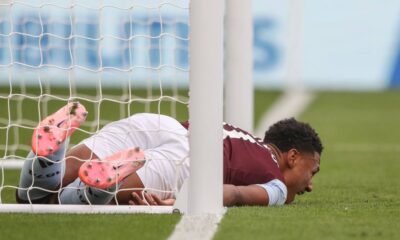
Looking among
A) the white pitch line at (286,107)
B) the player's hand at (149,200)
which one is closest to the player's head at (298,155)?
the player's hand at (149,200)

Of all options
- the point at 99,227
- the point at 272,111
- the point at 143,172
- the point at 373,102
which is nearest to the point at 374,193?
the point at 143,172

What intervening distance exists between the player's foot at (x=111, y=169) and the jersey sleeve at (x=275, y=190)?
620 mm

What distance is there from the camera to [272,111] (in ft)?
44.5

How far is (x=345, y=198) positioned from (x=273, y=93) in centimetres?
1049

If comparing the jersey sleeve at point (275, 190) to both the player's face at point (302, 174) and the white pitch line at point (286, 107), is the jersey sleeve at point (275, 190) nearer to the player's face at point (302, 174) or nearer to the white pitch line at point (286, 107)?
the player's face at point (302, 174)

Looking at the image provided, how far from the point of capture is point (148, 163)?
5336 millimetres

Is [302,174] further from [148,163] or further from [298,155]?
[148,163]

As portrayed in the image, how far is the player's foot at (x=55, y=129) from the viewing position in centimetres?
519

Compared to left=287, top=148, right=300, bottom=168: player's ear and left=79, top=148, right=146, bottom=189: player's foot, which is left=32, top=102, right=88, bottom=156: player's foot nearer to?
left=79, top=148, right=146, bottom=189: player's foot

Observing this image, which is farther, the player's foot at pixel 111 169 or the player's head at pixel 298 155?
the player's head at pixel 298 155

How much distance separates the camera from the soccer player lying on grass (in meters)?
5.16

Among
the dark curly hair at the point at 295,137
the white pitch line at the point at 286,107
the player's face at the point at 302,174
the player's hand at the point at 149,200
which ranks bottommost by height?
the white pitch line at the point at 286,107

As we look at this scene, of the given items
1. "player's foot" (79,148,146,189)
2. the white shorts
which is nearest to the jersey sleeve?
the white shorts

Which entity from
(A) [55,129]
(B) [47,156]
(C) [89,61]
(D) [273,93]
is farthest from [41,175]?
(D) [273,93]
